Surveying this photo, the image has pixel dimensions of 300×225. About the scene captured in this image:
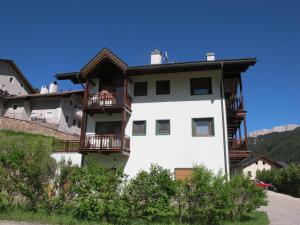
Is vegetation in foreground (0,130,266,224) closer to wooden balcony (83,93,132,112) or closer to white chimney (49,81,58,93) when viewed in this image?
wooden balcony (83,93,132,112)

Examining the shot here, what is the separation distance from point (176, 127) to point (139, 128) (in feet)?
8.66

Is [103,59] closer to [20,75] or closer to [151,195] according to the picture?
[151,195]

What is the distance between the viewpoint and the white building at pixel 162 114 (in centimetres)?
1817

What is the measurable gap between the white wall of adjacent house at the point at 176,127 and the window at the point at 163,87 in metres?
0.23

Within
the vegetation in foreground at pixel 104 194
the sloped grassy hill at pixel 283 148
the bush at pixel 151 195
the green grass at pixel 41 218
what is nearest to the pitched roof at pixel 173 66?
the vegetation in foreground at pixel 104 194

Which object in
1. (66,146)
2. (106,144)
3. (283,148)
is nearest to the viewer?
(106,144)

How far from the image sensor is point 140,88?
67.7ft

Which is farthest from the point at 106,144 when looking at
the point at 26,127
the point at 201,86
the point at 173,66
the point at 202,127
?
the point at 26,127

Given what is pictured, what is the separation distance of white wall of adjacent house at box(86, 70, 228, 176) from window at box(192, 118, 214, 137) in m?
0.22

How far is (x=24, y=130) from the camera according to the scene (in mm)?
33656

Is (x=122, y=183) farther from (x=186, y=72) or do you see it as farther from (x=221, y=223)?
(x=186, y=72)

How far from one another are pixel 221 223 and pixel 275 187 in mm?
33697

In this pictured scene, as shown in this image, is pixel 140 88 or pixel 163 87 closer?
pixel 163 87

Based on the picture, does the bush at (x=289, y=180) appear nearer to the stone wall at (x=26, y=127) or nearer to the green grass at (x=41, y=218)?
the green grass at (x=41, y=218)
